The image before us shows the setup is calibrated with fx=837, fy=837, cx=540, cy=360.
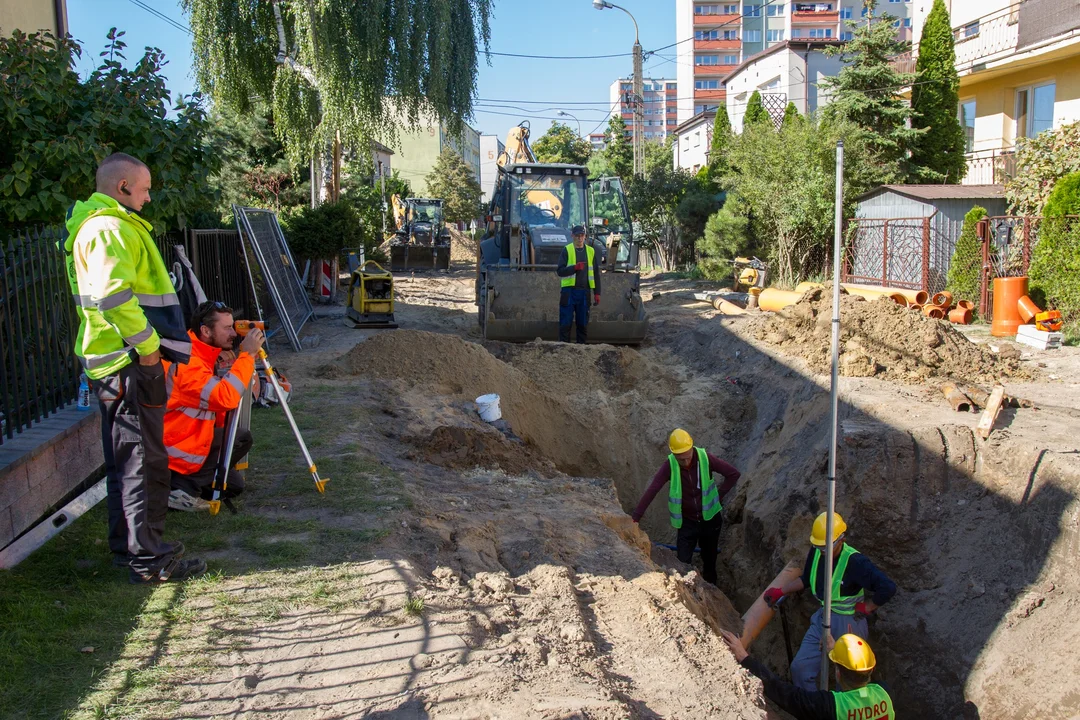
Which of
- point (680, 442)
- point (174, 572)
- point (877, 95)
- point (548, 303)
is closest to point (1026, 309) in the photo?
point (548, 303)

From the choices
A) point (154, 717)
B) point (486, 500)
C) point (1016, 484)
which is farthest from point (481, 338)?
point (154, 717)

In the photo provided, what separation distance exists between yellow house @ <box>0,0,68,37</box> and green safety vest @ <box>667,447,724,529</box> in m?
9.05

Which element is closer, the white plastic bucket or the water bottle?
the water bottle

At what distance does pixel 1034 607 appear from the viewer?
5898mm

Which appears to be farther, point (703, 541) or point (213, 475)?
point (703, 541)

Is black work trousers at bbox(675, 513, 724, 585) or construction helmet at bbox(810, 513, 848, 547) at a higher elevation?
construction helmet at bbox(810, 513, 848, 547)

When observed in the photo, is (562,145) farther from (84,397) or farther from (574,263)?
(84,397)

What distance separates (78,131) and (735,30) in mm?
72540

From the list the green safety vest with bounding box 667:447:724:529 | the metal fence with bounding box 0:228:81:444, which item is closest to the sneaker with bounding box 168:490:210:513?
the metal fence with bounding box 0:228:81:444

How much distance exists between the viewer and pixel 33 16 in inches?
438

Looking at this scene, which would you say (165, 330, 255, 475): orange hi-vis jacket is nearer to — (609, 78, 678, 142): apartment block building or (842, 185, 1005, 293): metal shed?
(842, 185, 1005, 293): metal shed

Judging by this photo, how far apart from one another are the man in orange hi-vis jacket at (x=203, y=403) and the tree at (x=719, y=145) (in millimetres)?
21643

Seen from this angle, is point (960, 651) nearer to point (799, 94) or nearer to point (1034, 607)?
point (1034, 607)

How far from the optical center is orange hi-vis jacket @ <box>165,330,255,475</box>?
480 cm
